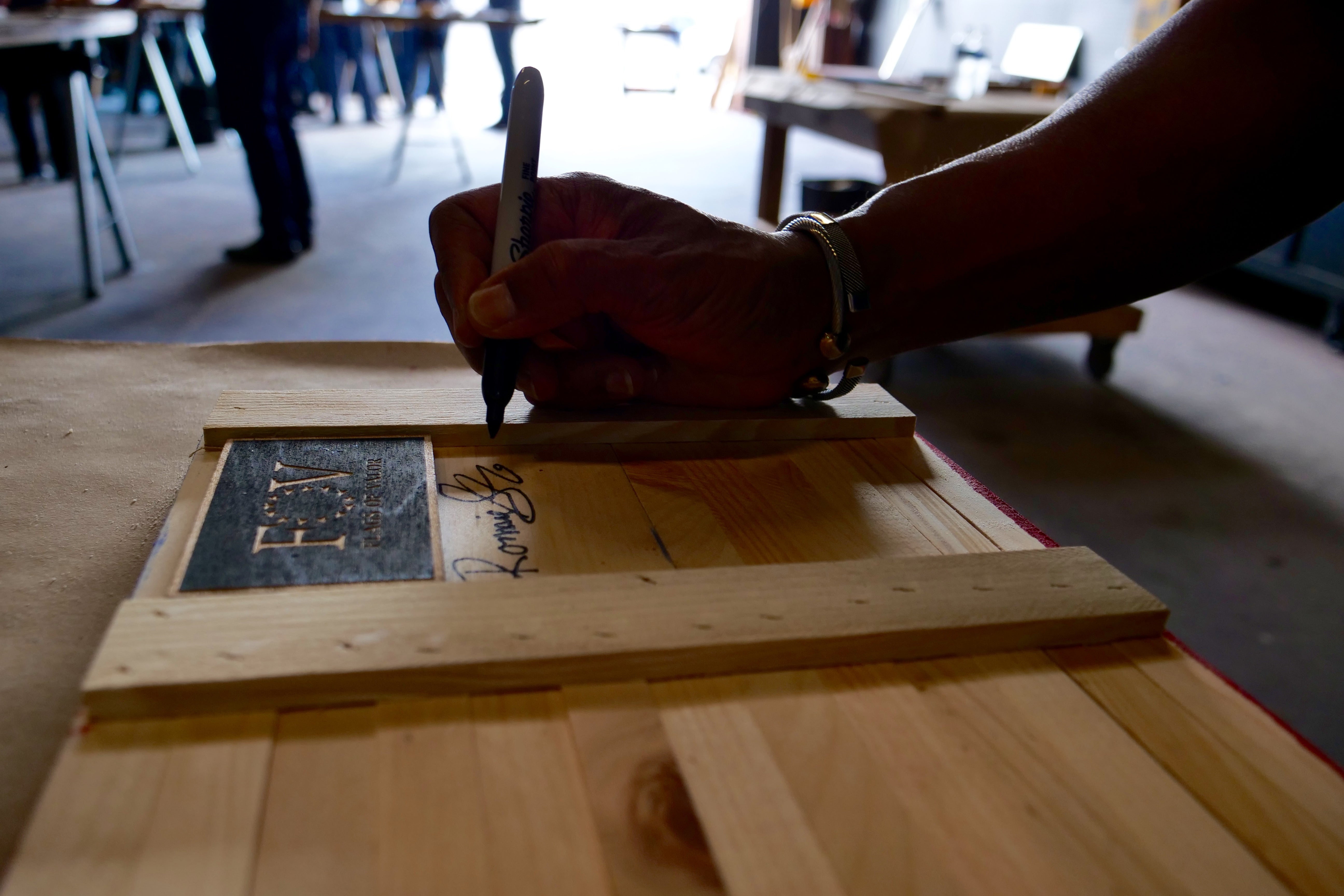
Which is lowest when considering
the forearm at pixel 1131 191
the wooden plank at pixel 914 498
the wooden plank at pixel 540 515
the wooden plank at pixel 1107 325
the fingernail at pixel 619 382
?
the wooden plank at pixel 1107 325

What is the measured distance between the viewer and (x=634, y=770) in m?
0.38

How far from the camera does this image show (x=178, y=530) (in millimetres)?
502

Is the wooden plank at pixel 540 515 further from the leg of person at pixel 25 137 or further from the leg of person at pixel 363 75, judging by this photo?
the leg of person at pixel 363 75

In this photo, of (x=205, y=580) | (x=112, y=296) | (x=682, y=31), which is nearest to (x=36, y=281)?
(x=112, y=296)

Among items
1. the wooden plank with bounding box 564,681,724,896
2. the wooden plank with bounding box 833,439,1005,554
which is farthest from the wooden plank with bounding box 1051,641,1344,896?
the wooden plank with bounding box 564,681,724,896

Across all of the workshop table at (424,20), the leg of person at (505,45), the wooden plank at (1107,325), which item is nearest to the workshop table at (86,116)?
the workshop table at (424,20)

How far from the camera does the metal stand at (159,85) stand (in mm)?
4324

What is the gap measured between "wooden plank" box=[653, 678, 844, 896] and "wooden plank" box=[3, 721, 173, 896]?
0.21m

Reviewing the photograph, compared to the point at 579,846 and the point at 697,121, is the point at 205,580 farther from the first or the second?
the point at 697,121

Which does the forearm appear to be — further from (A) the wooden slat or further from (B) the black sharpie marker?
(A) the wooden slat

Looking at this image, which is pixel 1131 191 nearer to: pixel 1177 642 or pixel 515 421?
pixel 1177 642

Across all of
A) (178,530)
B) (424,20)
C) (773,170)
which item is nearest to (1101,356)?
(773,170)

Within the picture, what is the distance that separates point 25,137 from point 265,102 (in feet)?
6.55
